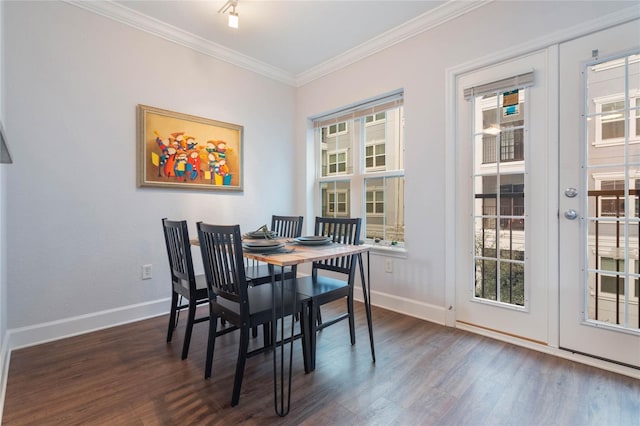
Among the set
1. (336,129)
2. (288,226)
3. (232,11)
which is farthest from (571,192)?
(232,11)

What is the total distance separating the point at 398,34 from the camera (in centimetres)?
289

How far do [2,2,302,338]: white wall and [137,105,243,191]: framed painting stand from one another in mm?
91

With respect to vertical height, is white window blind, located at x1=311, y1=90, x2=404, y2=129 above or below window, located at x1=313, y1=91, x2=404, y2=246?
above

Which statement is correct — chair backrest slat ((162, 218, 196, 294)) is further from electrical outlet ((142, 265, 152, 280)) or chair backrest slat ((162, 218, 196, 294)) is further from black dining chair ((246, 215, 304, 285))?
electrical outlet ((142, 265, 152, 280))

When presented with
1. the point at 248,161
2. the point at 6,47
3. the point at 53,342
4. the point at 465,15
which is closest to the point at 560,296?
the point at 465,15

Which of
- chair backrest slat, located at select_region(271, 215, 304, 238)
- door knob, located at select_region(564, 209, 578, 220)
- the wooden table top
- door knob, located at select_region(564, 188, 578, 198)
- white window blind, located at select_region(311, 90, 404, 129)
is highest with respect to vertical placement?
white window blind, located at select_region(311, 90, 404, 129)

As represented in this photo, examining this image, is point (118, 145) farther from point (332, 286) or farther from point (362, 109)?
point (362, 109)

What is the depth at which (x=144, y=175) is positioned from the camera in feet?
9.04

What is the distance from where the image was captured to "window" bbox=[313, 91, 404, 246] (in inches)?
123

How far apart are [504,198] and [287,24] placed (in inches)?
93.2

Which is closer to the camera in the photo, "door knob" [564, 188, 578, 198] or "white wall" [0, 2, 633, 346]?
"door knob" [564, 188, 578, 198]

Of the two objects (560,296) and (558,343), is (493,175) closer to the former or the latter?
(560,296)

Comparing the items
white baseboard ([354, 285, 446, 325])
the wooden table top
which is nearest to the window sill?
white baseboard ([354, 285, 446, 325])

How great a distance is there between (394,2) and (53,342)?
3.72 m
